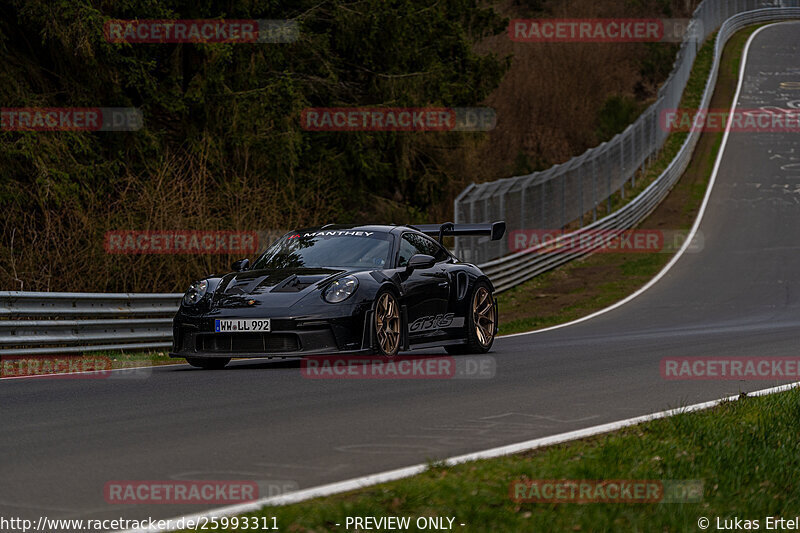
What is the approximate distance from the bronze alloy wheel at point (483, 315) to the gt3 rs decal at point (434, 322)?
1.10 ft

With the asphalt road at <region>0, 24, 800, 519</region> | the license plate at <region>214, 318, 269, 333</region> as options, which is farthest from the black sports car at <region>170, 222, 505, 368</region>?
the asphalt road at <region>0, 24, 800, 519</region>

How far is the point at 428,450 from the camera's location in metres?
6.68

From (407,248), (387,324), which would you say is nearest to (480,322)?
(407,248)

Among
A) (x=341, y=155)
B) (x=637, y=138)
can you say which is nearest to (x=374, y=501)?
(x=341, y=155)

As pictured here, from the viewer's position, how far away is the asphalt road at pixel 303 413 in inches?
235

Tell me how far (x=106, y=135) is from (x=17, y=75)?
8.13 ft

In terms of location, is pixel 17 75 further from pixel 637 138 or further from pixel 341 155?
pixel 637 138

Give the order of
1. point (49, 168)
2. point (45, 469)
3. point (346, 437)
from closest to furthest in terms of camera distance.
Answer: point (45, 469), point (346, 437), point (49, 168)

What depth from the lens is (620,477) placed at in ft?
19.1

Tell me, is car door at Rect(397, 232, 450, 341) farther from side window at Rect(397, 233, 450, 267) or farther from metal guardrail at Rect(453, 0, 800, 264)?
metal guardrail at Rect(453, 0, 800, 264)

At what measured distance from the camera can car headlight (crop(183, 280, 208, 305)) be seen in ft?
37.4

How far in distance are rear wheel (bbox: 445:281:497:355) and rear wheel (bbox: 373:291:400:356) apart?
1.61m

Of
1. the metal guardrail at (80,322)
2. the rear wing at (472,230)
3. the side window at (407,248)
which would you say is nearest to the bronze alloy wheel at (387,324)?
the side window at (407,248)

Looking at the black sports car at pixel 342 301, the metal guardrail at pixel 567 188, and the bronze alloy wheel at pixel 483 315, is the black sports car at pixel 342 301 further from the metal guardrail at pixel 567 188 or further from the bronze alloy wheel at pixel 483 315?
the metal guardrail at pixel 567 188
